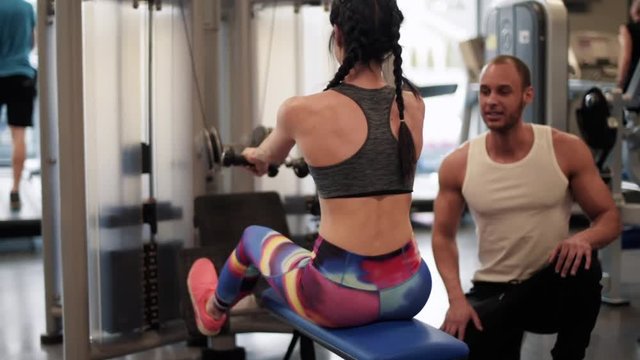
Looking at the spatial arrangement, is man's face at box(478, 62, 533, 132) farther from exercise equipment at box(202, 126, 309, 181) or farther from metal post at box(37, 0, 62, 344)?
metal post at box(37, 0, 62, 344)

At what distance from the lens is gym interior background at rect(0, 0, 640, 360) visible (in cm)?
281

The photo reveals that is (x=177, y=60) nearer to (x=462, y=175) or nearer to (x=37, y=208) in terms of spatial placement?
(x=462, y=175)

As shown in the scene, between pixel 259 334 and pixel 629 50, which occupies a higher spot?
pixel 629 50

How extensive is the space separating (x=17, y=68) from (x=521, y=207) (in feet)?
13.2

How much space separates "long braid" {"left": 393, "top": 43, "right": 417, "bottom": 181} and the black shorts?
413 centimetres

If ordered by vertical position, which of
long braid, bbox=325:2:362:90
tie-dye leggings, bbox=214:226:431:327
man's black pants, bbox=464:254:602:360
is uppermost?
long braid, bbox=325:2:362:90

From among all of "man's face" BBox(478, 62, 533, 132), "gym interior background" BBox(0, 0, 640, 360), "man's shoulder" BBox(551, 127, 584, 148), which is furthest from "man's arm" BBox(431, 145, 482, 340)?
"gym interior background" BBox(0, 0, 640, 360)

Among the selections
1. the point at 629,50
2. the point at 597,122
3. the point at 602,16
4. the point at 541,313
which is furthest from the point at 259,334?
the point at 602,16

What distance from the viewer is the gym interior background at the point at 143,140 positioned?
281 centimetres

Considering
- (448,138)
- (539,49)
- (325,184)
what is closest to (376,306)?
(325,184)

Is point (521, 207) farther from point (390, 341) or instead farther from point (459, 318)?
point (390, 341)

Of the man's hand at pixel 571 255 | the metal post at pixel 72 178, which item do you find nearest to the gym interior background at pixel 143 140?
the metal post at pixel 72 178

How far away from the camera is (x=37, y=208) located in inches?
242

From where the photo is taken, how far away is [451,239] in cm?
260
